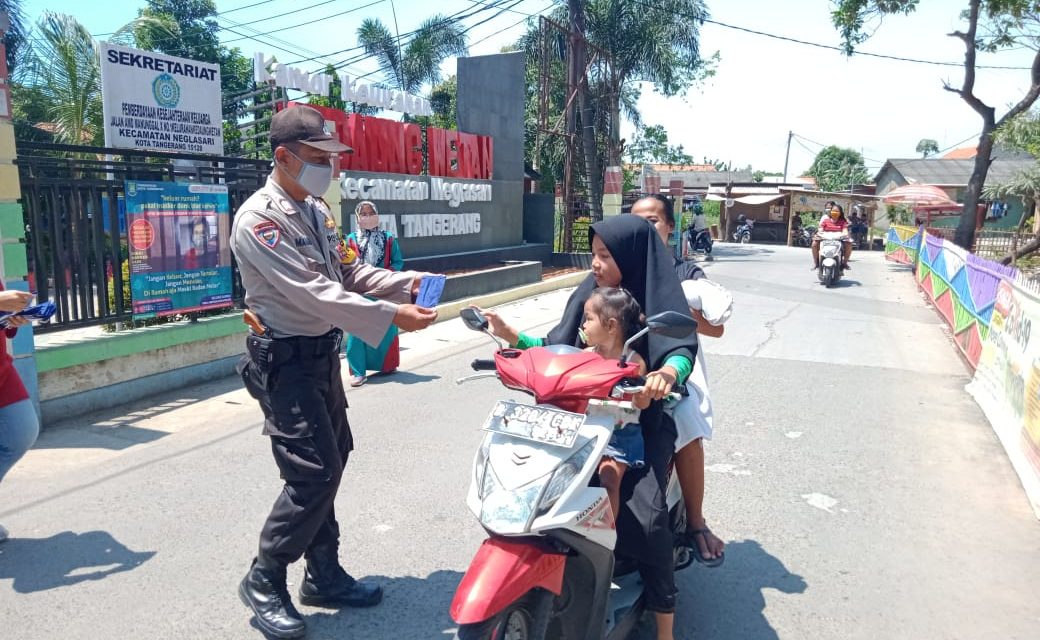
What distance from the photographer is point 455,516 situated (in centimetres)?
421

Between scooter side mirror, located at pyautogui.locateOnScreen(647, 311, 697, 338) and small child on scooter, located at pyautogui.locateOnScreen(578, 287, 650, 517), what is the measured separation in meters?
0.25

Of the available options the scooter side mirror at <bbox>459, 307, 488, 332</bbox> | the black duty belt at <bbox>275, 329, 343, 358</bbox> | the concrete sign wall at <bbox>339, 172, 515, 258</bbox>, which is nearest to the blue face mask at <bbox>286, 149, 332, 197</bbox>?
the black duty belt at <bbox>275, 329, 343, 358</bbox>

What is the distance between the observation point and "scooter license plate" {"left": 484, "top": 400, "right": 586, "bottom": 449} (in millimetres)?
2324

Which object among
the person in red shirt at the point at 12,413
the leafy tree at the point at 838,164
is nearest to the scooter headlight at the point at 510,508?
the person in red shirt at the point at 12,413

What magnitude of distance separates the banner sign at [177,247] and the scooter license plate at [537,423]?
17.6 ft

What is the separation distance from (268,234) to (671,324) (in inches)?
58.4

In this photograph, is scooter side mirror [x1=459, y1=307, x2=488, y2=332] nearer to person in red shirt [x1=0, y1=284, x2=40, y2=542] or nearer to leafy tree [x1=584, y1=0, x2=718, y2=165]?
person in red shirt [x1=0, y1=284, x2=40, y2=542]

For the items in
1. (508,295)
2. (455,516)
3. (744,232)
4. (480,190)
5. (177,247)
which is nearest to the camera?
(455,516)

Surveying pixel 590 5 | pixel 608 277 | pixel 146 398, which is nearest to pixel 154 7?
pixel 590 5

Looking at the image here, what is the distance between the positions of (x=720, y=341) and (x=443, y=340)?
347 cm

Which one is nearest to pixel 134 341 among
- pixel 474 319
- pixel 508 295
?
pixel 474 319

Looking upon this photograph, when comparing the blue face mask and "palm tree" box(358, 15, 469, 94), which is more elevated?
"palm tree" box(358, 15, 469, 94)

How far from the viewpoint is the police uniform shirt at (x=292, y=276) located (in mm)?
2828

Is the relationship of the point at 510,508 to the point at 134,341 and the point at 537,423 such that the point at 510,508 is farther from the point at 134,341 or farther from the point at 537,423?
the point at 134,341
